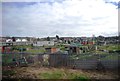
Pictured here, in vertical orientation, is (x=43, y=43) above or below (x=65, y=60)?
above

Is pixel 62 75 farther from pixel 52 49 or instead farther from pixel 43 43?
pixel 43 43

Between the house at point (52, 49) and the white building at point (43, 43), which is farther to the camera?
the house at point (52, 49)

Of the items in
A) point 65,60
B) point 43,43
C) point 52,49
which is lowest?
point 65,60

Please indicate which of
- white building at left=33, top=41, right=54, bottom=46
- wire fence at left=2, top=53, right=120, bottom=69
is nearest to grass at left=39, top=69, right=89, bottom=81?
wire fence at left=2, top=53, right=120, bottom=69

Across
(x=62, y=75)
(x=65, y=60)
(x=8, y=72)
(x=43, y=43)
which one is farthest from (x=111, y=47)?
(x=8, y=72)

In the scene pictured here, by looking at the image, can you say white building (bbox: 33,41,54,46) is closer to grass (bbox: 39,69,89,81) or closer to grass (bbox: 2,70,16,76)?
grass (bbox: 39,69,89,81)

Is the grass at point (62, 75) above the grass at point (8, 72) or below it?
below

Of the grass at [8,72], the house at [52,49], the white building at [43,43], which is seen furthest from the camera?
the house at [52,49]

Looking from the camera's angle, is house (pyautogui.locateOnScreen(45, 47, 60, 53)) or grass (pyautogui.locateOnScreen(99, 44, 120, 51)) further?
house (pyautogui.locateOnScreen(45, 47, 60, 53))

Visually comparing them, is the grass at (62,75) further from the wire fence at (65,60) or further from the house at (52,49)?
the house at (52,49)

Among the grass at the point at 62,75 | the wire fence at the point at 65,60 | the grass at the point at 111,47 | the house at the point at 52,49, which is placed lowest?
the grass at the point at 62,75

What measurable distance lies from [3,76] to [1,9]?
5.78 feet

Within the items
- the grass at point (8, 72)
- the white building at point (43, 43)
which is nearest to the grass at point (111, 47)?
the white building at point (43, 43)

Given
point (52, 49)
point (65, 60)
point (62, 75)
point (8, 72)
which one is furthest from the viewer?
point (52, 49)
